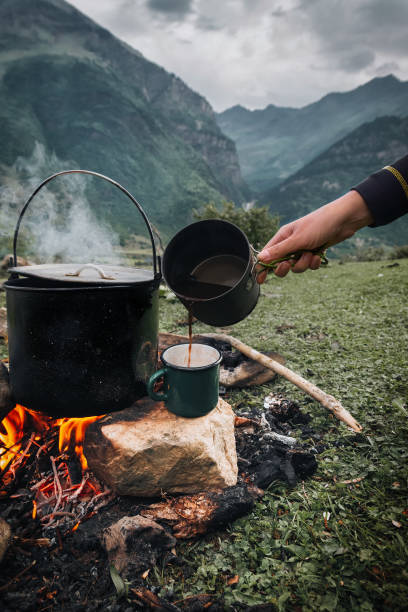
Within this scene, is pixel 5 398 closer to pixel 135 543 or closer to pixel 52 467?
pixel 52 467

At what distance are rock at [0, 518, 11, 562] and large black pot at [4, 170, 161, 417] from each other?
591 millimetres

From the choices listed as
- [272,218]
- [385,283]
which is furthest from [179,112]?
[385,283]

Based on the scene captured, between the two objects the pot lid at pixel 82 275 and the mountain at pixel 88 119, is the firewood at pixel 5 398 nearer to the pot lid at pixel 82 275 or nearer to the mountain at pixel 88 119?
the pot lid at pixel 82 275

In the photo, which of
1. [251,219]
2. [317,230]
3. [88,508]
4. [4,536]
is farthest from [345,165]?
[4,536]

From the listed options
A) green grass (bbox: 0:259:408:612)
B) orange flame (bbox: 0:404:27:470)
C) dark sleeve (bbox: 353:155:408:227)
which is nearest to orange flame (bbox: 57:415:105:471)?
orange flame (bbox: 0:404:27:470)

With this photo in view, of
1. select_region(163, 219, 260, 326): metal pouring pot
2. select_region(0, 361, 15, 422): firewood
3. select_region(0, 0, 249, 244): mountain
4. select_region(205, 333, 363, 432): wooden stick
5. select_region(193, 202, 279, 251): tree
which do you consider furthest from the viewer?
select_region(0, 0, 249, 244): mountain

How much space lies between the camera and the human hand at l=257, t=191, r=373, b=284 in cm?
207

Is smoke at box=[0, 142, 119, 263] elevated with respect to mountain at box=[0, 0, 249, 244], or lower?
lower

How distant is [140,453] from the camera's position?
6.29 feet

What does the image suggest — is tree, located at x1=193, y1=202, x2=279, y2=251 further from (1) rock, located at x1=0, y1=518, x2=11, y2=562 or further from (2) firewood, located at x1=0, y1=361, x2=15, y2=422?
(1) rock, located at x1=0, y1=518, x2=11, y2=562

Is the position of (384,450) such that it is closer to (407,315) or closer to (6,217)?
(407,315)

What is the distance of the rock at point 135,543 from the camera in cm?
165

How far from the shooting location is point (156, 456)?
195 centimetres

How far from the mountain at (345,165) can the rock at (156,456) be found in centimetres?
7259
